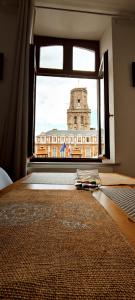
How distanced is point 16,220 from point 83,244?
0.19m

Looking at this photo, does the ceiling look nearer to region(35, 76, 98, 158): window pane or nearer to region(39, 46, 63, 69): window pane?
region(39, 46, 63, 69): window pane

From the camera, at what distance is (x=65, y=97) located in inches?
120

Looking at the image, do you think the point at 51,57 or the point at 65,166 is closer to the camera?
the point at 65,166

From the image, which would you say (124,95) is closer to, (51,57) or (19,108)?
(51,57)

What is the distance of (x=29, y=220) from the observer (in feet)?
1.52

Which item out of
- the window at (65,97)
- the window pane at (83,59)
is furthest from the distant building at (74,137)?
the window pane at (83,59)

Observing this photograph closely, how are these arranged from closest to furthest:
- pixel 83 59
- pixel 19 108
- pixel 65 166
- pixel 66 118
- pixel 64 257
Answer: pixel 64 257
pixel 19 108
pixel 65 166
pixel 66 118
pixel 83 59

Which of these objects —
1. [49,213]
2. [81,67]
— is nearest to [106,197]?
[49,213]

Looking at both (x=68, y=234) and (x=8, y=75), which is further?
(x=8, y=75)

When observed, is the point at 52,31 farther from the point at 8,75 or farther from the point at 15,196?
the point at 15,196

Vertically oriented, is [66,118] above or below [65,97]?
below

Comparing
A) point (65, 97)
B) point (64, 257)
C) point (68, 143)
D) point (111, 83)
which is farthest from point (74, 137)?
point (64, 257)

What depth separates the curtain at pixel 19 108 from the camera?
7.09ft

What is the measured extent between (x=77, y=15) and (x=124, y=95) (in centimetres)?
120
